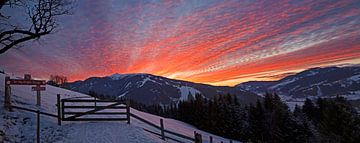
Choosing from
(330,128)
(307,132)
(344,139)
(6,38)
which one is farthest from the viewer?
(307,132)

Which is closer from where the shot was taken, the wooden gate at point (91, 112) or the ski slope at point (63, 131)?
the ski slope at point (63, 131)

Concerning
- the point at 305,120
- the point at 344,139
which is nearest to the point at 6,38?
the point at 344,139

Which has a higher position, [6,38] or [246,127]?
[6,38]

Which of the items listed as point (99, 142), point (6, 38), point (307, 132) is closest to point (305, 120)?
point (307, 132)

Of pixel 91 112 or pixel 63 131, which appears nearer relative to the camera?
pixel 63 131

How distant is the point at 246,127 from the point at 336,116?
60.3 feet

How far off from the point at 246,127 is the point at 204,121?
10.6m

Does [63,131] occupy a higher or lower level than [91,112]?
lower

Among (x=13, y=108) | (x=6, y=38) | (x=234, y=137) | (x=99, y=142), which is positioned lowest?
(x=234, y=137)

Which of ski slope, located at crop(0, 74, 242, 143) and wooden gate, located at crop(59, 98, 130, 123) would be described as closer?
ski slope, located at crop(0, 74, 242, 143)

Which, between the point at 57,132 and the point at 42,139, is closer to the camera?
the point at 42,139

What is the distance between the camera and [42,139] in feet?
45.3

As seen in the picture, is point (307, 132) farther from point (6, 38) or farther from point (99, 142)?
point (6, 38)

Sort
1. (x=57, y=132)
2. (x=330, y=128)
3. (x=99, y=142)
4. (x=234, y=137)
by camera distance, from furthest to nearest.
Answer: (x=234, y=137), (x=330, y=128), (x=57, y=132), (x=99, y=142)
